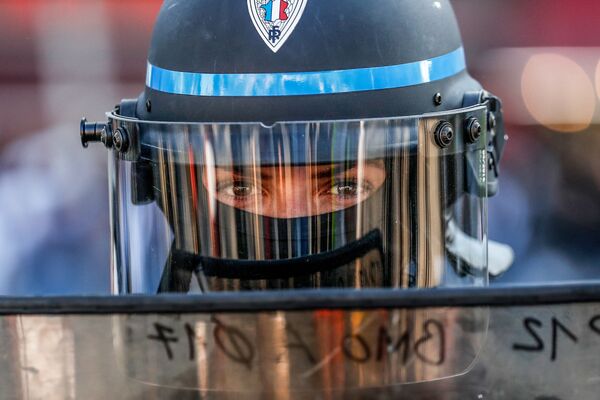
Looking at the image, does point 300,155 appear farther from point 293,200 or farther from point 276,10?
point 276,10

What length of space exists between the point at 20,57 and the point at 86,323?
4106mm

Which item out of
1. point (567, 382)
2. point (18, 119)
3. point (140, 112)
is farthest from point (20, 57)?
point (567, 382)

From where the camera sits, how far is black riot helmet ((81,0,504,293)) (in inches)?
59.8

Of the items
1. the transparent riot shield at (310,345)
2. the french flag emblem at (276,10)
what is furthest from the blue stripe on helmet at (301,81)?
the transparent riot shield at (310,345)

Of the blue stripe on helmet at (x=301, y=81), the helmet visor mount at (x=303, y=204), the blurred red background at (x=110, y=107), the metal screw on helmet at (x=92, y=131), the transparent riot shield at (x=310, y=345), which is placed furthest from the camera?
the blurred red background at (x=110, y=107)

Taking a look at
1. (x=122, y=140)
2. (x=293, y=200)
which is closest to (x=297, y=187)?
(x=293, y=200)

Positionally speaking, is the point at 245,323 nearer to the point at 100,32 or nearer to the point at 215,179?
the point at 215,179

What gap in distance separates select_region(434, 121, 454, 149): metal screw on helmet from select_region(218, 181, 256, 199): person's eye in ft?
1.23

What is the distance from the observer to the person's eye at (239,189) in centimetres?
154

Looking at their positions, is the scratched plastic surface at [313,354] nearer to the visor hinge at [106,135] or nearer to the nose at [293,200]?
the nose at [293,200]

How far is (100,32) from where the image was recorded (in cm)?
477

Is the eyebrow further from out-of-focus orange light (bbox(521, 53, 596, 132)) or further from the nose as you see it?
out-of-focus orange light (bbox(521, 53, 596, 132))

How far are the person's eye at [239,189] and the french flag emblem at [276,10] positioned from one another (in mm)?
356

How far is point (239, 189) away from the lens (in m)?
1.54
